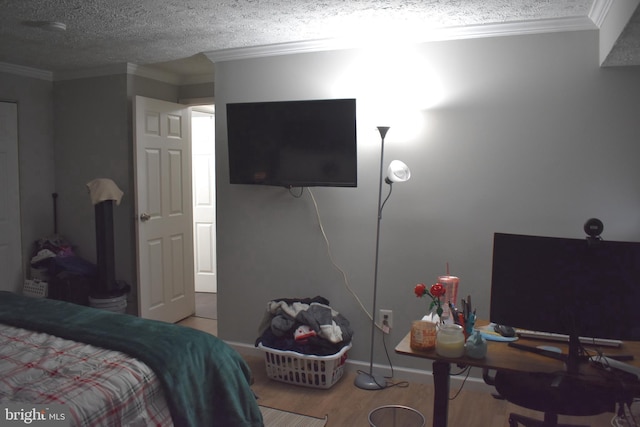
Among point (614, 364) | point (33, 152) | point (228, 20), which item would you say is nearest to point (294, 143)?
point (228, 20)


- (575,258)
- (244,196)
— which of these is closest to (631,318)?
(575,258)

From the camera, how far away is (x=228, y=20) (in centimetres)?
294

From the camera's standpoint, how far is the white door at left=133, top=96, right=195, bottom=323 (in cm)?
418

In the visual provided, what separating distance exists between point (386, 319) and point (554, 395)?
4.89 feet

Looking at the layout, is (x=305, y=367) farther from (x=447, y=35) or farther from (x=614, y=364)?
(x=447, y=35)

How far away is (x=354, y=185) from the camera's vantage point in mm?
3174

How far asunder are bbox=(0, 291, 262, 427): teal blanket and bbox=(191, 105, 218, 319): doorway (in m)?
3.15

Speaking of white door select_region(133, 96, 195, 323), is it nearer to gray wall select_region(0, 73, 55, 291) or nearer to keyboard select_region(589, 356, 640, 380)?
gray wall select_region(0, 73, 55, 291)

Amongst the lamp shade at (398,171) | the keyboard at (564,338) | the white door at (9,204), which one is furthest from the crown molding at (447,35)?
the white door at (9,204)

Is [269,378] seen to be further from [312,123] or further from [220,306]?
[312,123]

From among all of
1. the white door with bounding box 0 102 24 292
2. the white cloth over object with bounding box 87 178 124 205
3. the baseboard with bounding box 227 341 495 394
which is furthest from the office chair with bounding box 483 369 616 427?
the white door with bounding box 0 102 24 292

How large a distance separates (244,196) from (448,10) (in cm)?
186

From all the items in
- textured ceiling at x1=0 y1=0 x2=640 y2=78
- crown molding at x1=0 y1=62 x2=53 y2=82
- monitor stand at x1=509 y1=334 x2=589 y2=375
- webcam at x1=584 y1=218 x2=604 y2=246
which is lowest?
monitor stand at x1=509 y1=334 x2=589 y2=375

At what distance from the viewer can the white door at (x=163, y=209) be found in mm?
4180
